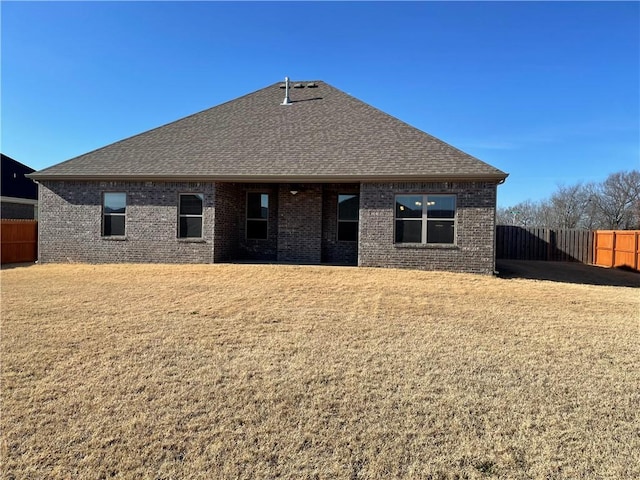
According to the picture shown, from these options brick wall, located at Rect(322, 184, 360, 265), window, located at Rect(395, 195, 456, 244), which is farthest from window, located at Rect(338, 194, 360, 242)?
window, located at Rect(395, 195, 456, 244)

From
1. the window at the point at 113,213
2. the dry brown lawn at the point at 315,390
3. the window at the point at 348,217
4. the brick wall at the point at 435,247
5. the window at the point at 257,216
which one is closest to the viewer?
the dry brown lawn at the point at 315,390

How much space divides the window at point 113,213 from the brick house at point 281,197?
0.11ft

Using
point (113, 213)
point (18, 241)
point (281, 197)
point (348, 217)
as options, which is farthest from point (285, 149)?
point (18, 241)

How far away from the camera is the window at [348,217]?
13812 millimetres

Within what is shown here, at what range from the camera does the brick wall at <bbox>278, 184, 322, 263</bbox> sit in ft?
44.9

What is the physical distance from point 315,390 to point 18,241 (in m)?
16.2

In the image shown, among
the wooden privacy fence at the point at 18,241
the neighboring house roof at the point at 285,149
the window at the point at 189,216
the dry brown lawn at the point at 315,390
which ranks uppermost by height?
the neighboring house roof at the point at 285,149

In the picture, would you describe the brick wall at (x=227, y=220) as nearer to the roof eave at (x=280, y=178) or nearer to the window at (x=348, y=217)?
the roof eave at (x=280, y=178)

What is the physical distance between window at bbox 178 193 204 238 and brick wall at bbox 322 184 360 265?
13.7 feet

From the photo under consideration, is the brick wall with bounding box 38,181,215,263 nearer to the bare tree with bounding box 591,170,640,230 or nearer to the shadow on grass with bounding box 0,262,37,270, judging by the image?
the shadow on grass with bounding box 0,262,37,270

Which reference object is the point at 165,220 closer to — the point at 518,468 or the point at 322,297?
the point at 322,297

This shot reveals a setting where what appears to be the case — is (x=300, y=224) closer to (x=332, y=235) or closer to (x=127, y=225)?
(x=332, y=235)

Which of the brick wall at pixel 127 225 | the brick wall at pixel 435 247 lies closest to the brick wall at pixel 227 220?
the brick wall at pixel 127 225

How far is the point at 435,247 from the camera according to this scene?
1190 cm
